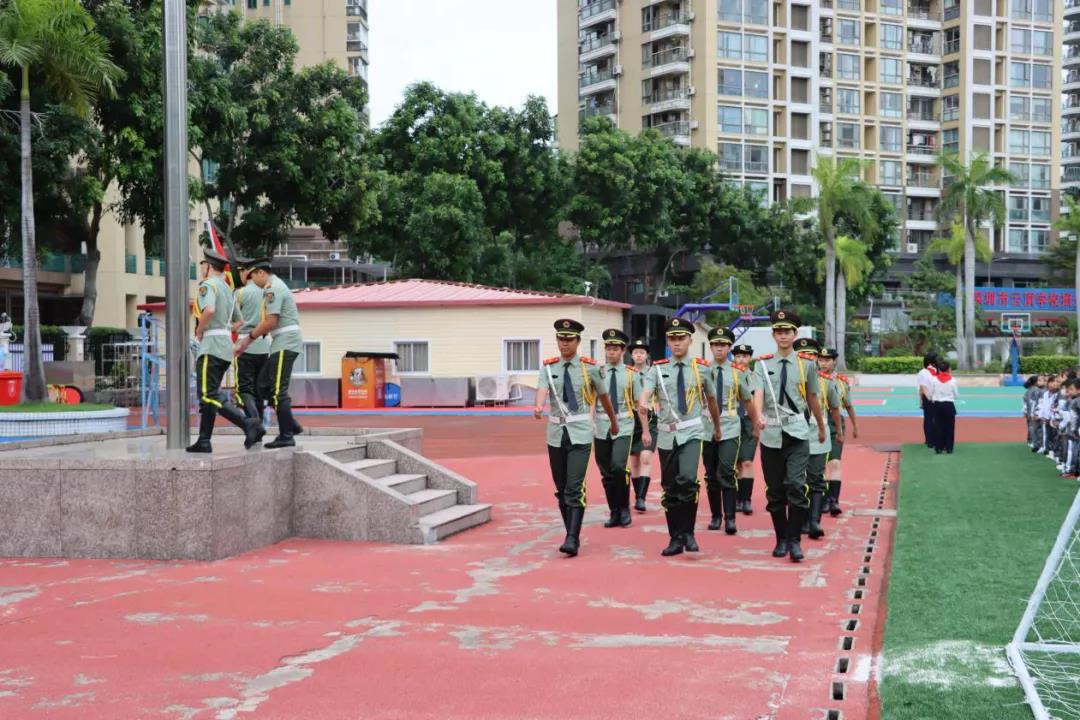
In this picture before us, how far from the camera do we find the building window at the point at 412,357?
38469 mm

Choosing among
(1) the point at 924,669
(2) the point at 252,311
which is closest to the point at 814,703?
(1) the point at 924,669

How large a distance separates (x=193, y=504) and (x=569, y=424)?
307cm

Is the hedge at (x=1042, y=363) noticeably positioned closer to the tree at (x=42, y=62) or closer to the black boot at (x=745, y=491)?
the tree at (x=42, y=62)

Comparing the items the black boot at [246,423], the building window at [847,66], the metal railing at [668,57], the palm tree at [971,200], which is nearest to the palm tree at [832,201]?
the palm tree at [971,200]

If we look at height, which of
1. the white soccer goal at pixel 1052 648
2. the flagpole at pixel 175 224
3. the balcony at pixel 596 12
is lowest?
the white soccer goal at pixel 1052 648

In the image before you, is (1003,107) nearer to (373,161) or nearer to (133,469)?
(373,161)

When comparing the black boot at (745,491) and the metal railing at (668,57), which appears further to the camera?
the metal railing at (668,57)

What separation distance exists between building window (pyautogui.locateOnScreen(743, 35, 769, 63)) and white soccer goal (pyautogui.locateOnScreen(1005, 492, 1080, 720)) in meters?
69.2

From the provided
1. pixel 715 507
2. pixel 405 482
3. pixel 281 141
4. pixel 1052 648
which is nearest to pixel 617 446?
pixel 715 507

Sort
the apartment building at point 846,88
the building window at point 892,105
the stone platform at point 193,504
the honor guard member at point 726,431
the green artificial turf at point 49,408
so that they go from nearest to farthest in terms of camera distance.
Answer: the stone platform at point 193,504
the honor guard member at point 726,431
the green artificial turf at point 49,408
the apartment building at point 846,88
the building window at point 892,105

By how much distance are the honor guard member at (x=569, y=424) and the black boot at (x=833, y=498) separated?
3.67 m

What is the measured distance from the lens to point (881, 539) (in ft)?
36.6

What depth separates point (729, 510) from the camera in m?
11.5

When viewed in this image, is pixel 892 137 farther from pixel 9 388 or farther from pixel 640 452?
pixel 640 452
